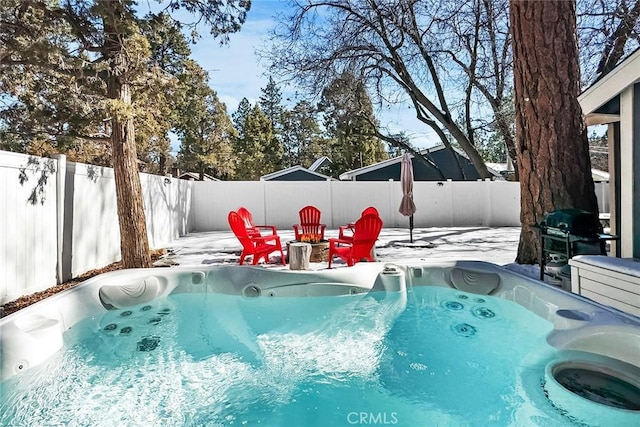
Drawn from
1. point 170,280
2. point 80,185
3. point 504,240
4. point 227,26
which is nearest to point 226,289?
point 170,280

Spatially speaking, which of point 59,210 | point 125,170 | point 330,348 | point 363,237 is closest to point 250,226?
point 125,170

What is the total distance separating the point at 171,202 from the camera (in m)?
9.53

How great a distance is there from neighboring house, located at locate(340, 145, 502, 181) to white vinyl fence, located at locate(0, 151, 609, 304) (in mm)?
4556

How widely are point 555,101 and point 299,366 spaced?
4573mm

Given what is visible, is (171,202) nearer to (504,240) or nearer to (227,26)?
(227,26)

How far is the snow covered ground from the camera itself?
256 inches

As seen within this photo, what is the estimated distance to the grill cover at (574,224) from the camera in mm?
4008

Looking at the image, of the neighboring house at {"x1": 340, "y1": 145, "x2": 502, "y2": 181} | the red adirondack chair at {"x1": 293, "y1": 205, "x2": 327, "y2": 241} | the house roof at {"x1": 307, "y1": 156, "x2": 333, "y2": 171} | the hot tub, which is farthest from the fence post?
the house roof at {"x1": 307, "y1": 156, "x2": 333, "y2": 171}

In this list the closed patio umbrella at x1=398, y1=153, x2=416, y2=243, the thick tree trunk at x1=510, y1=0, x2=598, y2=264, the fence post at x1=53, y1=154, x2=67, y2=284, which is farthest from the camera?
the closed patio umbrella at x1=398, y1=153, x2=416, y2=243

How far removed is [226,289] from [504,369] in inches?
117

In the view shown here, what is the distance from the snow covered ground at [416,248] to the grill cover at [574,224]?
0.91m

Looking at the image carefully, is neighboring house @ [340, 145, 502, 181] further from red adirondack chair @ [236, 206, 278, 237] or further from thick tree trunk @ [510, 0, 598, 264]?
thick tree trunk @ [510, 0, 598, 264]

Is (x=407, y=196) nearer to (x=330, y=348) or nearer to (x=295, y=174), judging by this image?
(x=330, y=348)

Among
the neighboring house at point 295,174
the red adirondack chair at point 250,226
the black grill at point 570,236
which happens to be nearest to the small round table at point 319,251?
the red adirondack chair at point 250,226
